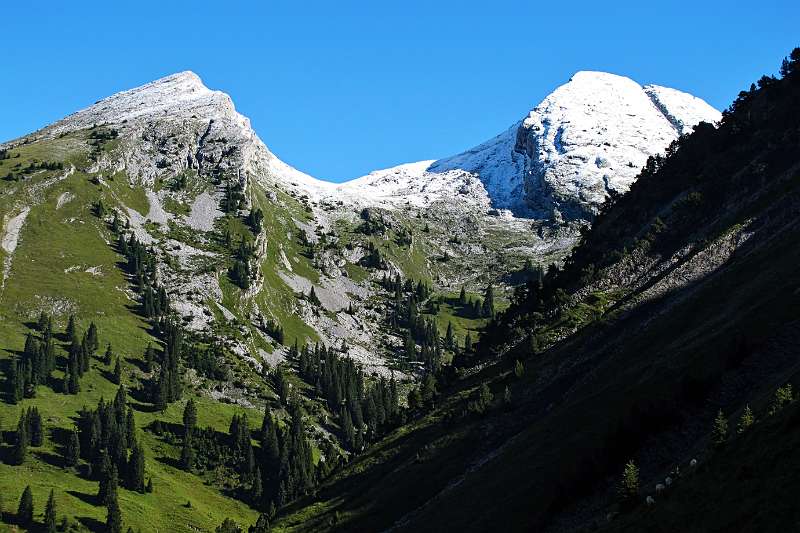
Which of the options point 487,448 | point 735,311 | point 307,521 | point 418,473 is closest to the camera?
point 735,311

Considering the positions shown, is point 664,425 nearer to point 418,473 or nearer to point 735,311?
point 735,311

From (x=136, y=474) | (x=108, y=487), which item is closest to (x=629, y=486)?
(x=108, y=487)

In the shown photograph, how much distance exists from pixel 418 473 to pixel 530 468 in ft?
97.1

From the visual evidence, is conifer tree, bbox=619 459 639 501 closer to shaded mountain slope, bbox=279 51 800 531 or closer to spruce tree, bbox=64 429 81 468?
shaded mountain slope, bbox=279 51 800 531

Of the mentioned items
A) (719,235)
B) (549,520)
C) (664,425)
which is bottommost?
(549,520)

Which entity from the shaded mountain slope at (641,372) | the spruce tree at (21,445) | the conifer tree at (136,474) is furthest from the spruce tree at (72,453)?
the shaded mountain slope at (641,372)

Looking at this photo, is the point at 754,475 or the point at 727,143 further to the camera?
the point at 727,143

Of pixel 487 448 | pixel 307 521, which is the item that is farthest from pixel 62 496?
pixel 487 448

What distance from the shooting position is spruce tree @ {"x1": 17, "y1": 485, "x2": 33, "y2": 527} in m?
163

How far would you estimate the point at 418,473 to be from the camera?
4035 inches

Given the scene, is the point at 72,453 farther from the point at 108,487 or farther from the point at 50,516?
the point at 50,516

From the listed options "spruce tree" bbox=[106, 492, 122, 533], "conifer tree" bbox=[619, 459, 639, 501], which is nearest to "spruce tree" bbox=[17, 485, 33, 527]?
"spruce tree" bbox=[106, 492, 122, 533]

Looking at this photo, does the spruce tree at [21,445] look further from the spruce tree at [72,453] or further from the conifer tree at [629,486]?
the conifer tree at [629,486]

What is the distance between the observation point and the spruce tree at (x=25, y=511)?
536ft
